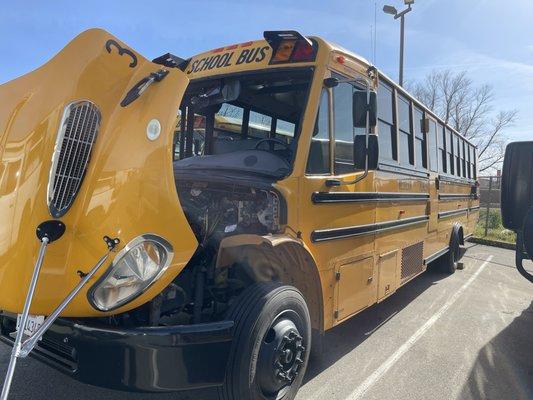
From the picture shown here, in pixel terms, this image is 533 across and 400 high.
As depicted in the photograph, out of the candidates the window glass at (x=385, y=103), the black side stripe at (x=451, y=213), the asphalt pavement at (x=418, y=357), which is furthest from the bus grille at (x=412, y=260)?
the window glass at (x=385, y=103)

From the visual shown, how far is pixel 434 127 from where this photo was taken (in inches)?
280

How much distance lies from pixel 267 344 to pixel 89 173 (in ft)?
4.87

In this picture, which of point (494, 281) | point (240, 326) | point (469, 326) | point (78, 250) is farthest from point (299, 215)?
point (494, 281)

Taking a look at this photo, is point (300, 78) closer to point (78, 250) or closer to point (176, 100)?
point (176, 100)

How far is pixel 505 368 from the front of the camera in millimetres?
4215

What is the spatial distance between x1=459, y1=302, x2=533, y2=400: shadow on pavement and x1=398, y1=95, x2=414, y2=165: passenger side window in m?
2.19

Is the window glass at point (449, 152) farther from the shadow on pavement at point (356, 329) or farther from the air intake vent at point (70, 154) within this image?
the air intake vent at point (70, 154)

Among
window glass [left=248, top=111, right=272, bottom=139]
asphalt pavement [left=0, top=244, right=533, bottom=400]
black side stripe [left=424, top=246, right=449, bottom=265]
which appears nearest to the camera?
asphalt pavement [left=0, top=244, right=533, bottom=400]

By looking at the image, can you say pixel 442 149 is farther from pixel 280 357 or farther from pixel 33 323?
pixel 33 323

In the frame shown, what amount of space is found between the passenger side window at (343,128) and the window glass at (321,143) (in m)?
0.13

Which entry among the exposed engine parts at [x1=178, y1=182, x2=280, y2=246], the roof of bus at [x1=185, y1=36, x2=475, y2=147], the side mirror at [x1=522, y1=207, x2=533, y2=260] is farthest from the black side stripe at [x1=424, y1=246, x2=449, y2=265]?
the exposed engine parts at [x1=178, y1=182, x2=280, y2=246]

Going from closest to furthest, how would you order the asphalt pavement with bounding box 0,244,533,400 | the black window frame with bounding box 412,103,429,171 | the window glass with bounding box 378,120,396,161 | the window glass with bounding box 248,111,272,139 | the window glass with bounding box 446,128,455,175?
the asphalt pavement with bounding box 0,244,533,400
the window glass with bounding box 248,111,272,139
the window glass with bounding box 378,120,396,161
the black window frame with bounding box 412,103,429,171
the window glass with bounding box 446,128,455,175

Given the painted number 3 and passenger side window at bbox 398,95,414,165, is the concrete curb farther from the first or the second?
the painted number 3

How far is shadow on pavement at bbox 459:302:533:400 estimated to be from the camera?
371 centimetres
